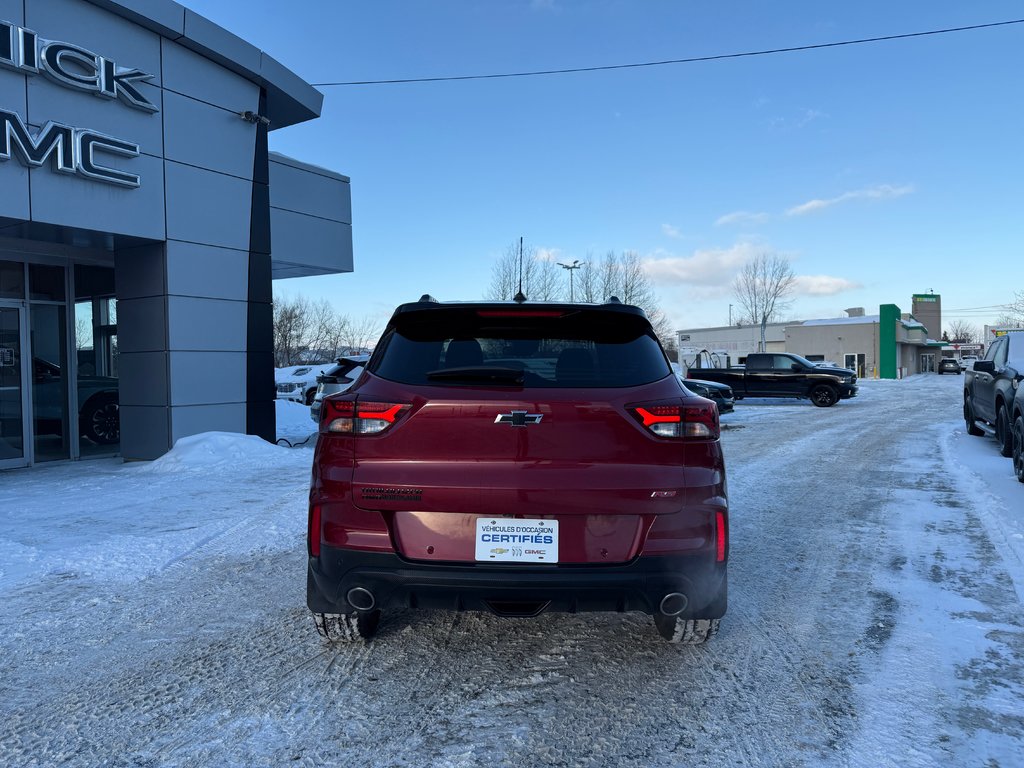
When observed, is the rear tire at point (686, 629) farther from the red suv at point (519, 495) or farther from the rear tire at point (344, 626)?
the rear tire at point (344, 626)

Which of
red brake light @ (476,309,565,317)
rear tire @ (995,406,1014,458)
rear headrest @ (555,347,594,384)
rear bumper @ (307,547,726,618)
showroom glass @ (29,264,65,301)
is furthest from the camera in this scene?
showroom glass @ (29,264,65,301)

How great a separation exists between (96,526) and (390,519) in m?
4.68

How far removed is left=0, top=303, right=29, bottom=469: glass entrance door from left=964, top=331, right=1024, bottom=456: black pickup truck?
43.3 ft

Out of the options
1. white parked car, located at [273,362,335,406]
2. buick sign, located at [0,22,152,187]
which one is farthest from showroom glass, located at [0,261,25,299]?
white parked car, located at [273,362,335,406]

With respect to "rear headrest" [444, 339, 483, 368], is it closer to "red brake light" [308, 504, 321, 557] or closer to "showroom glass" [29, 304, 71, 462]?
"red brake light" [308, 504, 321, 557]

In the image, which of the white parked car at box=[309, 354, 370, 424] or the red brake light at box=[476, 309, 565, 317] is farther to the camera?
the white parked car at box=[309, 354, 370, 424]

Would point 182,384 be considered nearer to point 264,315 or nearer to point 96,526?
point 264,315

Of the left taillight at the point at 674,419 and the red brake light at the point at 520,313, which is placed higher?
the red brake light at the point at 520,313

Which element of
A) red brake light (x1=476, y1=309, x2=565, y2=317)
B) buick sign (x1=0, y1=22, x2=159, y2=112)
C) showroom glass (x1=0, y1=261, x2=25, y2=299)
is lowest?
red brake light (x1=476, y1=309, x2=565, y2=317)

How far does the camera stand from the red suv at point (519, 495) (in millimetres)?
2850

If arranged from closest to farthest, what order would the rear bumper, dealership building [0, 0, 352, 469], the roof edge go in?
1. the rear bumper
2. dealership building [0, 0, 352, 469]
3. the roof edge

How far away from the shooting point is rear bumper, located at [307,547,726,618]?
2834 millimetres

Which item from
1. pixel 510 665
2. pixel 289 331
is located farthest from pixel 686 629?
pixel 289 331

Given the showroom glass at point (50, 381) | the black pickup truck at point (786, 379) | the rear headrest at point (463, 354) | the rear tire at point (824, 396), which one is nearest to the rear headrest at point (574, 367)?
the rear headrest at point (463, 354)
